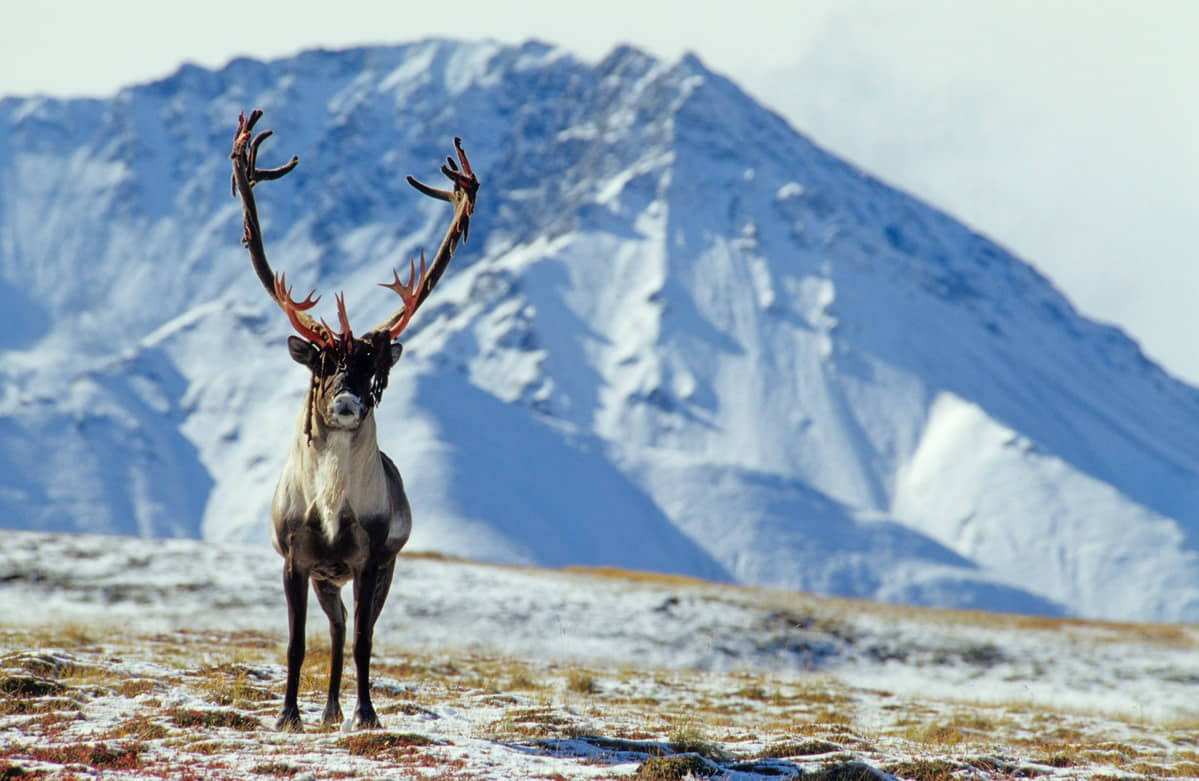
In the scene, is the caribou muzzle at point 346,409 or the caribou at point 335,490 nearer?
the caribou muzzle at point 346,409

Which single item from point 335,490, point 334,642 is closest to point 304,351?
point 335,490

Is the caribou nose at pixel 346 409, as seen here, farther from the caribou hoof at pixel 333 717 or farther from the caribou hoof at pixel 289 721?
the caribou hoof at pixel 333 717

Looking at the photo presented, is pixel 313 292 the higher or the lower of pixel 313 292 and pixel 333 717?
the higher

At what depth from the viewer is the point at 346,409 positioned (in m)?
10.8

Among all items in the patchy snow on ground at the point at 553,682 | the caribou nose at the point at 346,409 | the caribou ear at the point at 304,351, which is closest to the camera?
the patchy snow on ground at the point at 553,682

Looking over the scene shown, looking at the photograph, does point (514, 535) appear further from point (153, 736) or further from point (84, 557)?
point (153, 736)

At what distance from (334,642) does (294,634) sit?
602mm

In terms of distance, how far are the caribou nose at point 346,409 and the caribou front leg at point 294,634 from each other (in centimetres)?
159

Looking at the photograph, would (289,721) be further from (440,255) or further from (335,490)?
(440,255)

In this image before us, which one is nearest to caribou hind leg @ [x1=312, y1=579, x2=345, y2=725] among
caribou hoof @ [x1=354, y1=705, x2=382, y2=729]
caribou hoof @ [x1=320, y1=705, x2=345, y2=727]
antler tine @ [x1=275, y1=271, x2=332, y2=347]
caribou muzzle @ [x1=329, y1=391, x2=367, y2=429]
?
caribou hoof @ [x1=320, y1=705, x2=345, y2=727]

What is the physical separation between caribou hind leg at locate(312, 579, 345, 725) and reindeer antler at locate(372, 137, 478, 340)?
2716 millimetres

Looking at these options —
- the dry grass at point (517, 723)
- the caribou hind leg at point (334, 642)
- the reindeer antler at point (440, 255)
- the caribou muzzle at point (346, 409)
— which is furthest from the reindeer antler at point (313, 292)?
the dry grass at point (517, 723)

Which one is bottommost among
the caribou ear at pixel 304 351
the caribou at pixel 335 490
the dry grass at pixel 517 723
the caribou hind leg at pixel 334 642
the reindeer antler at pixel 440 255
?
the dry grass at pixel 517 723

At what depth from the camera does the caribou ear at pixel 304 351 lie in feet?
36.6
